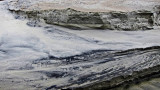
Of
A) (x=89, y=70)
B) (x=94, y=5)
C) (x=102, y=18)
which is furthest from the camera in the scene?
(x=94, y=5)

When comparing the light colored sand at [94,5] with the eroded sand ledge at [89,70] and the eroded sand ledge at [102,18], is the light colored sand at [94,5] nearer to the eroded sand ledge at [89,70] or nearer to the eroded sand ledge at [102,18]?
the eroded sand ledge at [102,18]

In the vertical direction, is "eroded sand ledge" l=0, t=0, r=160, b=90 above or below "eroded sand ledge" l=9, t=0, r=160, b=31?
below

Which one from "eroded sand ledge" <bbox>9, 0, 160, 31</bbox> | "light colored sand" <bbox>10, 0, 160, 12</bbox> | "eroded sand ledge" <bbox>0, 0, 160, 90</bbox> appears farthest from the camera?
"light colored sand" <bbox>10, 0, 160, 12</bbox>

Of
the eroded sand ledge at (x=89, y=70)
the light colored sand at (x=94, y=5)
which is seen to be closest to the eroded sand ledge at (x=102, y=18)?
the light colored sand at (x=94, y=5)

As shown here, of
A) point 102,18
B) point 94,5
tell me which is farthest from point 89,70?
point 94,5

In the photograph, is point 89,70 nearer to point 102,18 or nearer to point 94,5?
point 102,18

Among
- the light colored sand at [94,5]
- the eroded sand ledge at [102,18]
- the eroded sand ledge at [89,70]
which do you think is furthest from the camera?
the light colored sand at [94,5]

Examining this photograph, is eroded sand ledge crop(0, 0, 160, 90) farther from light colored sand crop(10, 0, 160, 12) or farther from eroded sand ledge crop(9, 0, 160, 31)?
light colored sand crop(10, 0, 160, 12)

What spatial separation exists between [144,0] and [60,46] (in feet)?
3.10

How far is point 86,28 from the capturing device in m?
1.76

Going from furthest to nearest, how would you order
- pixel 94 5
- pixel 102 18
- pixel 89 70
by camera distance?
pixel 94 5 → pixel 102 18 → pixel 89 70

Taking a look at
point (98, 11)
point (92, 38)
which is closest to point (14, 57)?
point (92, 38)

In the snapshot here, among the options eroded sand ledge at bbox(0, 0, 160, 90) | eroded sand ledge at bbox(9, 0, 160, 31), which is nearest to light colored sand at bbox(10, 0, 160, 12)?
eroded sand ledge at bbox(9, 0, 160, 31)

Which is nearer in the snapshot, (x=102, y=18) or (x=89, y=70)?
(x=89, y=70)
